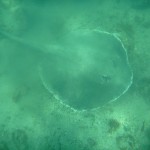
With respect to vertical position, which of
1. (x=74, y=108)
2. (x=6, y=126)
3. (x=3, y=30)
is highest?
(x=3, y=30)

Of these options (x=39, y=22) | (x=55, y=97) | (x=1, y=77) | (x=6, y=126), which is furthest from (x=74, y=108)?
(x=39, y=22)

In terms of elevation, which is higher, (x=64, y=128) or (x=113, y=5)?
(x=113, y=5)

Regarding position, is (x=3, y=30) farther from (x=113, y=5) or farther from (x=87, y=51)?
(x=113, y=5)

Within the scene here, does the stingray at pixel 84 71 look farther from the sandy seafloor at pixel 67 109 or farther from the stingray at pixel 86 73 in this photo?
the sandy seafloor at pixel 67 109

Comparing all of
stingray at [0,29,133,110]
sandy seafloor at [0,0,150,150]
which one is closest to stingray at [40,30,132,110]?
stingray at [0,29,133,110]

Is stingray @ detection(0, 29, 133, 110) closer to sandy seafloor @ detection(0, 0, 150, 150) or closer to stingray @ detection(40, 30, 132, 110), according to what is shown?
stingray @ detection(40, 30, 132, 110)

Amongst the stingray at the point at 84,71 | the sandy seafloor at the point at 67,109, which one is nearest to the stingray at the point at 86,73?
the stingray at the point at 84,71
